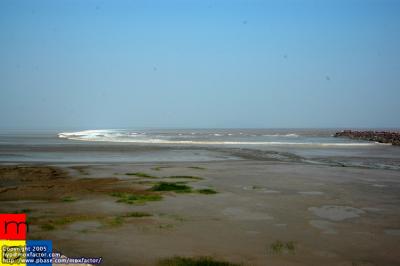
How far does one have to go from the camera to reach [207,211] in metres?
10.4

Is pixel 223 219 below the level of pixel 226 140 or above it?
below

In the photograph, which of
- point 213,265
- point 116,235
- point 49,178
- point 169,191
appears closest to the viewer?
point 213,265

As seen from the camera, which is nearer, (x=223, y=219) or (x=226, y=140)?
(x=223, y=219)

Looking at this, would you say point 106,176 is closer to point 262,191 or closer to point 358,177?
point 262,191

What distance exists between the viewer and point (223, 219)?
9.51m

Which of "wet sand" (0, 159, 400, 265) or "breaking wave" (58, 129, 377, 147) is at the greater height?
"breaking wave" (58, 129, 377, 147)

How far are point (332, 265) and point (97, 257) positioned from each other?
13.5ft

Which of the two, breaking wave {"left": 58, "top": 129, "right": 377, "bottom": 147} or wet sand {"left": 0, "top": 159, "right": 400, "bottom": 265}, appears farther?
breaking wave {"left": 58, "top": 129, "right": 377, "bottom": 147}

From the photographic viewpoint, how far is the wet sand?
6.96 meters

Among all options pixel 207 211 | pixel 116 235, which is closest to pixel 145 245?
pixel 116 235

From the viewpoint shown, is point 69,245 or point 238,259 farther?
point 69,245

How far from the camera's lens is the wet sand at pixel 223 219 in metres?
6.96

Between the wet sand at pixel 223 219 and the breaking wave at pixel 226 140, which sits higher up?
the breaking wave at pixel 226 140

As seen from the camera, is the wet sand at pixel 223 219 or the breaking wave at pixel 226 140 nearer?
the wet sand at pixel 223 219
